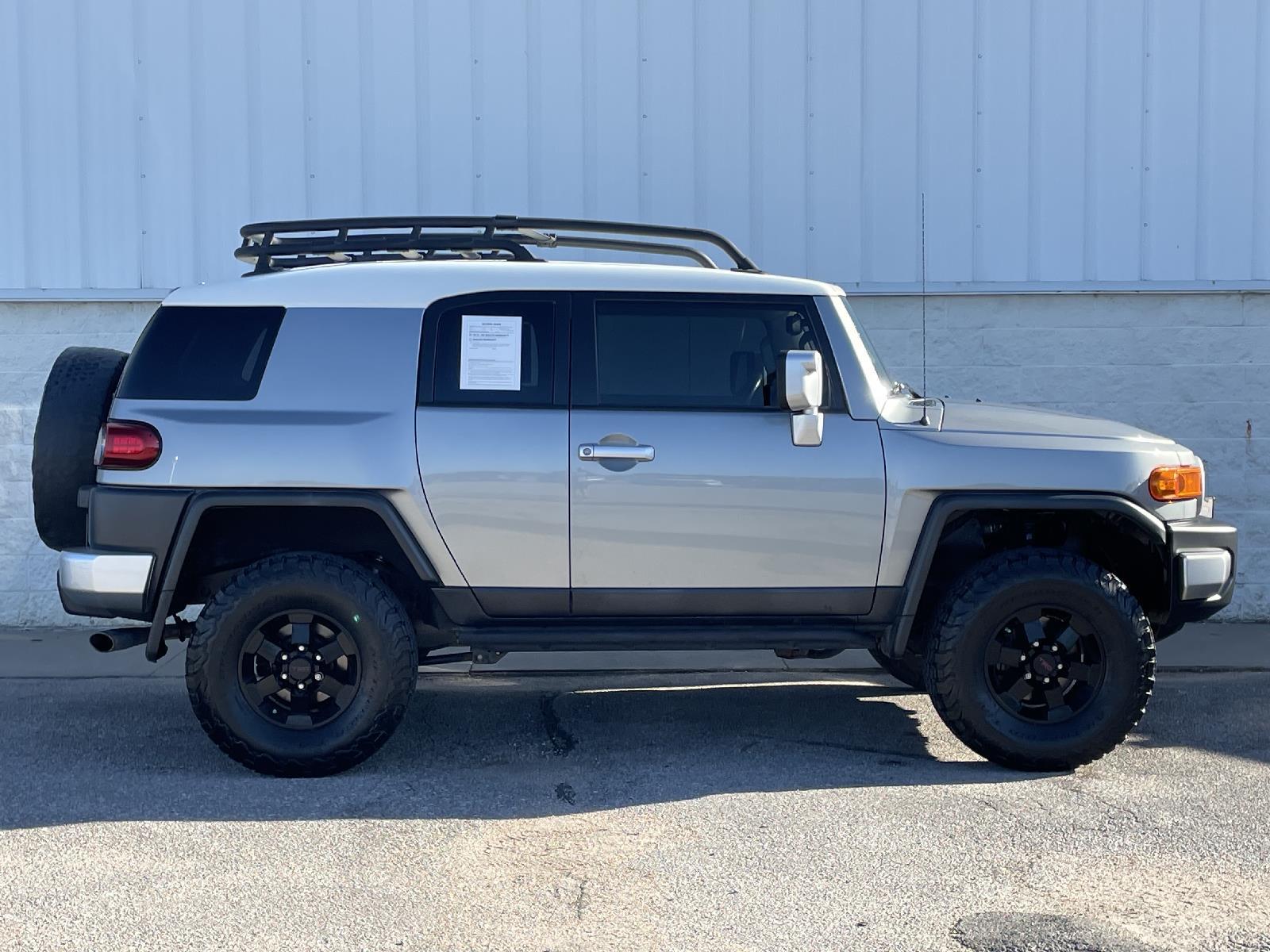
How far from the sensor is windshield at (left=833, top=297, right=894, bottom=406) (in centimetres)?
562

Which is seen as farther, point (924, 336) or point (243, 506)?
point (924, 336)

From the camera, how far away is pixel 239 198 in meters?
9.05

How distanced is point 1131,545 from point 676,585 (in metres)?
1.99

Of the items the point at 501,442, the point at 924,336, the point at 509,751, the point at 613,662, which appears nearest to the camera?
the point at 501,442

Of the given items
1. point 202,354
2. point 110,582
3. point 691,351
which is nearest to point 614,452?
point 691,351

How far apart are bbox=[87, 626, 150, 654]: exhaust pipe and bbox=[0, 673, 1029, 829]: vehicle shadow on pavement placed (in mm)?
531

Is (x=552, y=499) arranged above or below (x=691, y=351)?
below

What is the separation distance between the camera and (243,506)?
17.7ft

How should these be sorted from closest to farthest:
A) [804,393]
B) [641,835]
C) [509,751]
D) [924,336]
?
[641,835], [804,393], [509,751], [924,336]

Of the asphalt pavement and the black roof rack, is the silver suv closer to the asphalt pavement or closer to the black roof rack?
the black roof rack

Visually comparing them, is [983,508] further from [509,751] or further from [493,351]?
[509,751]

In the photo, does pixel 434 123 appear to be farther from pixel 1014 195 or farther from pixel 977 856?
pixel 977 856

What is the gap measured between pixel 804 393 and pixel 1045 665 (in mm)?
1474

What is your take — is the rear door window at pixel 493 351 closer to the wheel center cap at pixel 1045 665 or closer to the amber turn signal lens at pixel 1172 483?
the wheel center cap at pixel 1045 665
